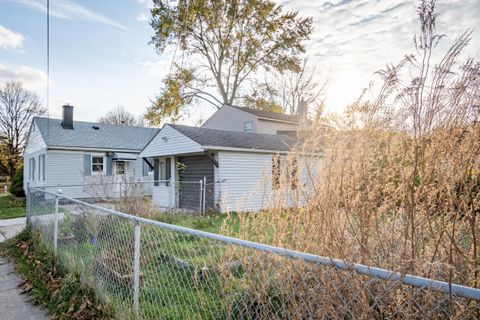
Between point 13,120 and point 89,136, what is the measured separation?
14107mm

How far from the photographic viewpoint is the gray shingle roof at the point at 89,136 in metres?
19.0

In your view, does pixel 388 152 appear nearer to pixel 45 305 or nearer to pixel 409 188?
pixel 409 188

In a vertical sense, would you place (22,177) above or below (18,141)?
below

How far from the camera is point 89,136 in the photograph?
2069 centimetres

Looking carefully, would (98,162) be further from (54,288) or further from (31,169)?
(54,288)

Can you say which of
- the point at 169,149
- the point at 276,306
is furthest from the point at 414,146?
the point at 169,149

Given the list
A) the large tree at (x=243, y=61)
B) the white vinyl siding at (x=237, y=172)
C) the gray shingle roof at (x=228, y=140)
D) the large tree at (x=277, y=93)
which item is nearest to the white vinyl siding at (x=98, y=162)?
the large tree at (x=243, y=61)

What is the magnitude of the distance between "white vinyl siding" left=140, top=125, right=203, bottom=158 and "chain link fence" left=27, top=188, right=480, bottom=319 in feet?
22.4

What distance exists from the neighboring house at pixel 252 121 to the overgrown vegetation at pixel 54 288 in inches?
652

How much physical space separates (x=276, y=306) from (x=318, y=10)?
3465 millimetres

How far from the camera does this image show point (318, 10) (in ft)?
13.2

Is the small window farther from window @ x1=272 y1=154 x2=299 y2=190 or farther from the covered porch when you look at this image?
window @ x1=272 y1=154 x2=299 y2=190

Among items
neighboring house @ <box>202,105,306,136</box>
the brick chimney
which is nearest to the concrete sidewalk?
the brick chimney

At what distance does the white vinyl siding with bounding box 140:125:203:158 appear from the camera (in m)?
12.9
